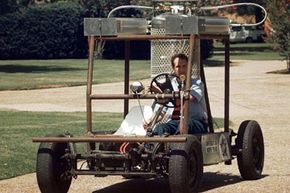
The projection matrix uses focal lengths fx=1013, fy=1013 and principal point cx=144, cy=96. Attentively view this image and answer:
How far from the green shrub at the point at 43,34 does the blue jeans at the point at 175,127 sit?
142 ft

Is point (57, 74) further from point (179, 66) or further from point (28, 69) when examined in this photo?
point (179, 66)

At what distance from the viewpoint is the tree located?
39656 millimetres

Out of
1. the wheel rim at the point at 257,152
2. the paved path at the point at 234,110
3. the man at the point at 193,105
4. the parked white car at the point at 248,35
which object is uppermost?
the man at the point at 193,105

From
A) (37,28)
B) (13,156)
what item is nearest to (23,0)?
(37,28)

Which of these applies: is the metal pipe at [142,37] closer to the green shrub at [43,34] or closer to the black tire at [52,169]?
the black tire at [52,169]

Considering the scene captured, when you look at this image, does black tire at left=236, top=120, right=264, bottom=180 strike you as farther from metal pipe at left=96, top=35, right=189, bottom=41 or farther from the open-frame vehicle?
metal pipe at left=96, top=35, right=189, bottom=41

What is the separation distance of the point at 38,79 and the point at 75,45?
19.8 metres

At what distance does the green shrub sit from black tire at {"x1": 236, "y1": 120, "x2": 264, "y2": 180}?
42671 millimetres

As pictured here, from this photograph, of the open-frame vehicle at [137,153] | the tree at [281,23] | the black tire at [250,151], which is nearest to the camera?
the open-frame vehicle at [137,153]

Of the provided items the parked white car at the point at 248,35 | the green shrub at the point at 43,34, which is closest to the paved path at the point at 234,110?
the green shrub at the point at 43,34

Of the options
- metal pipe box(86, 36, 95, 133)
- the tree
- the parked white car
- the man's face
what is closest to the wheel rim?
the man's face

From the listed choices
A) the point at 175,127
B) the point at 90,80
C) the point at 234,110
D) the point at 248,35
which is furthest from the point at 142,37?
the point at 248,35

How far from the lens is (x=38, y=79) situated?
35312 millimetres

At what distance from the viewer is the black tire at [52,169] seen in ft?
34.1
